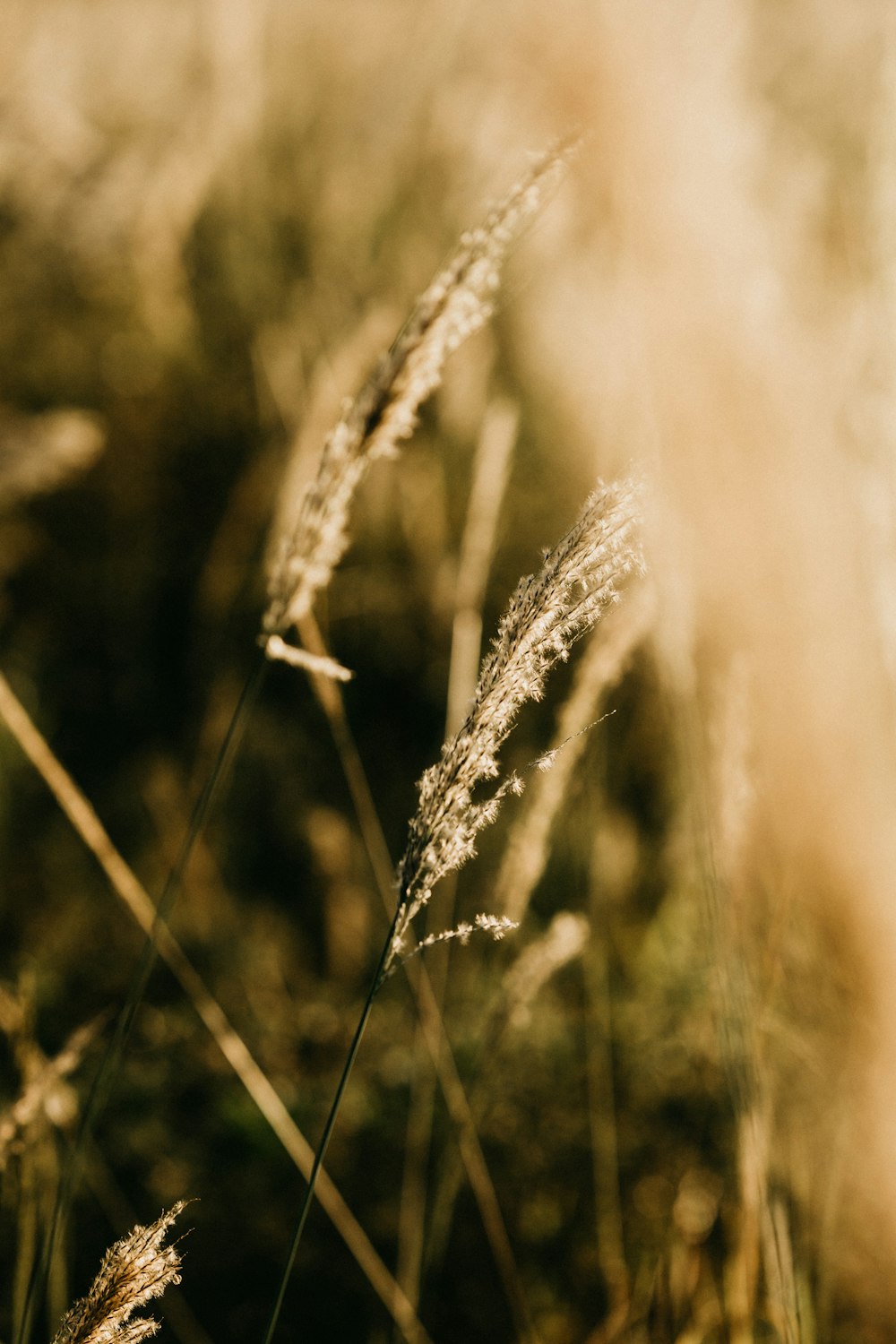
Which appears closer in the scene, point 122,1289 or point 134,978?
point 122,1289

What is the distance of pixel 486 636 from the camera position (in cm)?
143

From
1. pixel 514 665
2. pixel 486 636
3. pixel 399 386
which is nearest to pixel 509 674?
pixel 514 665

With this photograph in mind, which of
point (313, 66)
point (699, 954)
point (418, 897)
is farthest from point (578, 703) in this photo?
point (313, 66)

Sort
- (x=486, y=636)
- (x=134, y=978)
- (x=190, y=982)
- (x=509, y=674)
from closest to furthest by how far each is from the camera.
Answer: (x=509, y=674), (x=134, y=978), (x=190, y=982), (x=486, y=636)

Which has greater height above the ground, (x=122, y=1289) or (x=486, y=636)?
(x=486, y=636)

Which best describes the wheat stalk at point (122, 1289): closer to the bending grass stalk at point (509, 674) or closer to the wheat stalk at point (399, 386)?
the bending grass stalk at point (509, 674)

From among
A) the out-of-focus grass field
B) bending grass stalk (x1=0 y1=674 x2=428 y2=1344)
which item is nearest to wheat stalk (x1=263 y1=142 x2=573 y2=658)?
the out-of-focus grass field

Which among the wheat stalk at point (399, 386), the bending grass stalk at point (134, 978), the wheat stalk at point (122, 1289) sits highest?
the wheat stalk at point (399, 386)

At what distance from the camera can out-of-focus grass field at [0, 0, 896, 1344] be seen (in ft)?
2.56

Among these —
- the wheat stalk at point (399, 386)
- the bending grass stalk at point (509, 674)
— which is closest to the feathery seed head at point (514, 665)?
the bending grass stalk at point (509, 674)

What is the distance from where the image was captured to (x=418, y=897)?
1.24 ft

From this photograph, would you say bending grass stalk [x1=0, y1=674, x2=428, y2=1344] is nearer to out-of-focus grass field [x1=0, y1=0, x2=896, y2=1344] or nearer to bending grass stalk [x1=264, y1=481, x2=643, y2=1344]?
out-of-focus grass field [x1=0, y1=0, x2=896, y2=1344]

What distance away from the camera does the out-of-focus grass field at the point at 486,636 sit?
78 centimetres

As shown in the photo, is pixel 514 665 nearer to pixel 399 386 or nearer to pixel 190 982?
pixel 399 386
